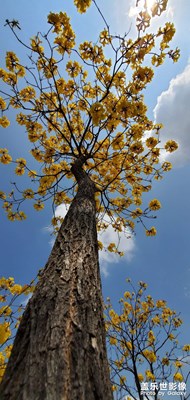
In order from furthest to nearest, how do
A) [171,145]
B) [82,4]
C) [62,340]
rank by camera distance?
[171,145]
[82,4]
[62,340]

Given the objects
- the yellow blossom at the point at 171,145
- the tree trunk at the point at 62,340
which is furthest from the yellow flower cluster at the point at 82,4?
the tree trunk at the point at 62,340

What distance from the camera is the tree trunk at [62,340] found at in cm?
94

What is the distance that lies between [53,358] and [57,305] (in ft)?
1.05

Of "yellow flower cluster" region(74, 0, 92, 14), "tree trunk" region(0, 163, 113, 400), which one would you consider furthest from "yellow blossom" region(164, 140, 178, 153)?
"tree trunk" region(0, 163, 113, 400)

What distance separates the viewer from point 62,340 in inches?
43.9

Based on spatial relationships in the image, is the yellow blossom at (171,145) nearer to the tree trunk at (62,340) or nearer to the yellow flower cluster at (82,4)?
the yellow flower cluster at (82,4)

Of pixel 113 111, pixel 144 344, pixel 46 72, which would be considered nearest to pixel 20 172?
pixel 46 72

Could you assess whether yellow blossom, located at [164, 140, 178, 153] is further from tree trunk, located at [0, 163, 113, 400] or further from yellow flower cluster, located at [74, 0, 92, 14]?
tree trunk, located at [0, 163, 113, 400]

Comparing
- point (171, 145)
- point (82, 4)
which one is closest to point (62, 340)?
point (82, 4)

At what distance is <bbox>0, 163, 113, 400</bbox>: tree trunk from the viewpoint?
937 mm

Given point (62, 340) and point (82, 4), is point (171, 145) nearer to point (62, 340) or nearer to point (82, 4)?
point (82, 4)

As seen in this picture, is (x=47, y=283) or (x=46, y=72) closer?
(x=47, y=283)

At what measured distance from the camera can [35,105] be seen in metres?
4.43

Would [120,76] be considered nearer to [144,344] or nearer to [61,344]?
[61,344]
